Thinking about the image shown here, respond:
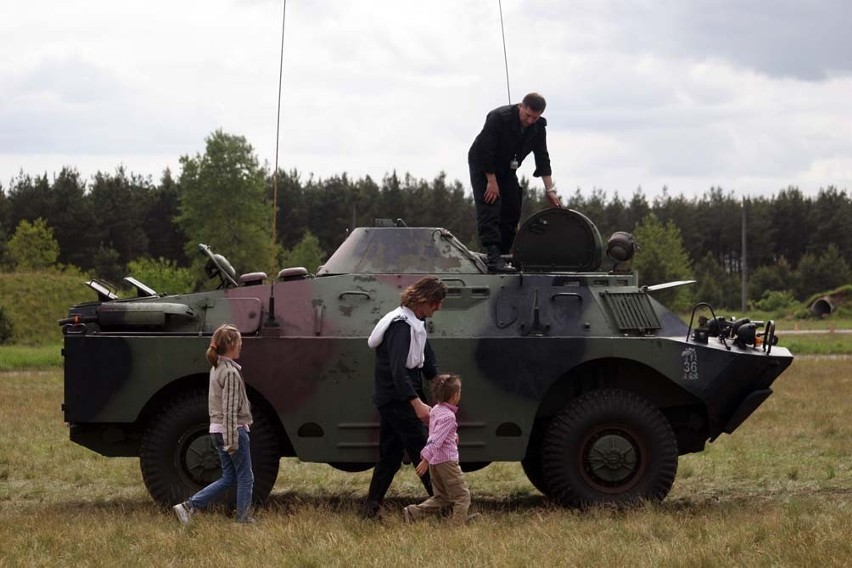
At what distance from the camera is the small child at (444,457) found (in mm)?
8500

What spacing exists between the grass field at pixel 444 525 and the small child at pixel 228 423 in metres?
0.16

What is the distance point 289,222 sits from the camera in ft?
208

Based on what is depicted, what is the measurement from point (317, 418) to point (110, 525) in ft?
5.20

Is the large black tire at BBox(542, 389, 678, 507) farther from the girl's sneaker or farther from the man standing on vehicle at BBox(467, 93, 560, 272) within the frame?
the girl's sneaker

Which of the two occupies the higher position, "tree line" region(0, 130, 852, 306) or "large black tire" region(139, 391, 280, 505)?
"tree line" region(0, 130, 852, 306)

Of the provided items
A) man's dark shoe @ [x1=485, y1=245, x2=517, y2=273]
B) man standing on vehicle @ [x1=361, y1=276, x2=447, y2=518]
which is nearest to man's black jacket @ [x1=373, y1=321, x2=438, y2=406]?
man standing on vehicle @ [x1=361, y1=276, x2=447, y2=518]

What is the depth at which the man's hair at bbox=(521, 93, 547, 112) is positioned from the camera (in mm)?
10672

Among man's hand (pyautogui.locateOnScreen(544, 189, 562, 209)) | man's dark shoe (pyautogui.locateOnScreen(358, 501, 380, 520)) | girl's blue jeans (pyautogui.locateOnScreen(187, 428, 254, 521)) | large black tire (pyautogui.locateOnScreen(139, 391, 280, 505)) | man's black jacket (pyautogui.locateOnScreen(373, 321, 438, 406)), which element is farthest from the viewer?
man's hand (pyautogui.locateOnScreen(544, 189, 562, 209))

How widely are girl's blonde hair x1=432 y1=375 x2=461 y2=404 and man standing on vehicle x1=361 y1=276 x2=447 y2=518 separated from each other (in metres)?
0.11

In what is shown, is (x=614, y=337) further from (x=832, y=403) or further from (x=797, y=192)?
(x=797, y=192)

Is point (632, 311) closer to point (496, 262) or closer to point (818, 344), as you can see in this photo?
point (496, 262)

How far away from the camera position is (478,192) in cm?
1088

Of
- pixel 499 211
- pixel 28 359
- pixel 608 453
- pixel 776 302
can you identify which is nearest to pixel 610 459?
pixel 608 453

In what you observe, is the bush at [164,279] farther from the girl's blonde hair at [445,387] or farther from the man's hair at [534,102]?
the girl's blonde hair at [445,387]
